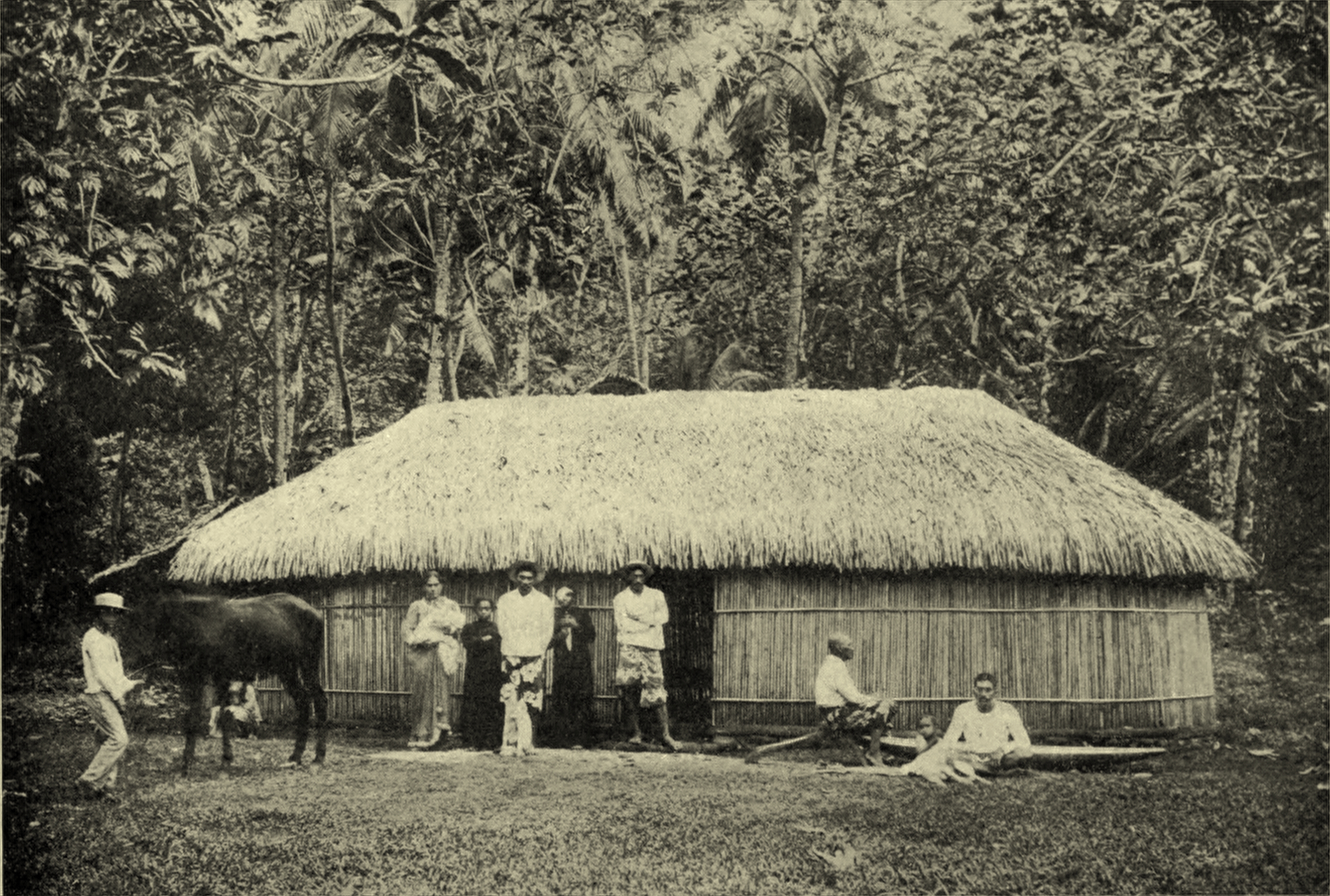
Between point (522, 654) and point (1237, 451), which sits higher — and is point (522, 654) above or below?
below

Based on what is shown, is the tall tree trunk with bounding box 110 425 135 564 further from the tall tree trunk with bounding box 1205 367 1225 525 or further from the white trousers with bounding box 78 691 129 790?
the tall tree trunk with bounding box 1205 367 1225 525

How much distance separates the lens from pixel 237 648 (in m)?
8.58

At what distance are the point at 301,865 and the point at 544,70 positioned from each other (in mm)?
6405

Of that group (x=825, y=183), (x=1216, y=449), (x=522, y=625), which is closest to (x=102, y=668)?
(x=522, y=625)

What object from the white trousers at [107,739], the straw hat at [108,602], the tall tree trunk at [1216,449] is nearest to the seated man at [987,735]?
the tall tree trunk at [1216,449]

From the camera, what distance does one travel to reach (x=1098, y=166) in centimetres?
1027

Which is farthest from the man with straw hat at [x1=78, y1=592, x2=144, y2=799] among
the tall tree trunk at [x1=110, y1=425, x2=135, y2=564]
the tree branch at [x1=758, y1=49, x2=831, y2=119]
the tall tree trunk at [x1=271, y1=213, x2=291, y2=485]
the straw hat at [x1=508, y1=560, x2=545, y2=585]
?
the tree branch at [x1=758, y1=49, x2=831, y2=119]

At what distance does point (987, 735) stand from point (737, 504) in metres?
2.84

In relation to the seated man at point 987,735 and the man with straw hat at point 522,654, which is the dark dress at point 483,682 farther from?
the seated man at point 987,735

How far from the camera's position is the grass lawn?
21.4 ft

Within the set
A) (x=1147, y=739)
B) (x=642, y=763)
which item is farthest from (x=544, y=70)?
(x=1147, y=739)

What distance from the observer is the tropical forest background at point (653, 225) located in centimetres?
747

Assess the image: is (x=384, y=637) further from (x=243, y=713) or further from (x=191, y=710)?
(x=191, y=710)

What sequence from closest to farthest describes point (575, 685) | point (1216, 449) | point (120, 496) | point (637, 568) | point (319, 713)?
point (120, 496)
point (319, 713)
point (1216, 449)
point (637, 568)
point (575, 685)
